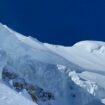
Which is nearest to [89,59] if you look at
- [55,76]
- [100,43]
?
[100,43]

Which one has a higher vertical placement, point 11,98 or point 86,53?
point 86,53

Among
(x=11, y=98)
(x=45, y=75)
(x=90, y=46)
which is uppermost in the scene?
(x=90, y=46)

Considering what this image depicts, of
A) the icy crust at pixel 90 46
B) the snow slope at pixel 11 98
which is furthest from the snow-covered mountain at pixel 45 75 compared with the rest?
the icy crust at pixel 90 46

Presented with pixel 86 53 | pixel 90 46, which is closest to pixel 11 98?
pixel 86 53

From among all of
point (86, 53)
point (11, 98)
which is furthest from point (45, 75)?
point (86, 53)

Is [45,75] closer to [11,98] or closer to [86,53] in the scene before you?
[11,98]

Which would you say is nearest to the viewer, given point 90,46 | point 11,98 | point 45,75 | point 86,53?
point 11,98

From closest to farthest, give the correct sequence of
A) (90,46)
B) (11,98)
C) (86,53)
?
1. (11,98)
2. (86,53)
3. (90,46)

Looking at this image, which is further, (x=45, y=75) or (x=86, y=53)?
(x=86, y=53)

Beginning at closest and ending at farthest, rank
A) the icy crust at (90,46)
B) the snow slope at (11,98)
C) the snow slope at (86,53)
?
the snow slope at (11,98) → the snow slope at (86,53) → the icy crust at (90,46)

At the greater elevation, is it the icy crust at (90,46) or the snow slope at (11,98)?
the icy crust at (90,46)

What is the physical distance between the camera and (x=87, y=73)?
3238cm

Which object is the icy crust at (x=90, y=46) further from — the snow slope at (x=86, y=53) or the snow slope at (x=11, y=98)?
the snow slope at (x=11, y=98)

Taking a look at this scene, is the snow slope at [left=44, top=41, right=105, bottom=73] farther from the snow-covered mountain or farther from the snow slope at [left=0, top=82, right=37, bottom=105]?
the snow slope at [left=0, top=82, right=37, bottom=105]
